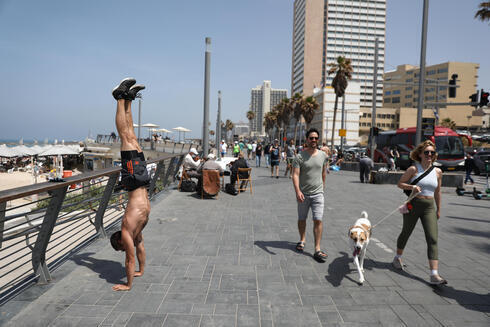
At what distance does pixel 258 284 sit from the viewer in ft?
13.2

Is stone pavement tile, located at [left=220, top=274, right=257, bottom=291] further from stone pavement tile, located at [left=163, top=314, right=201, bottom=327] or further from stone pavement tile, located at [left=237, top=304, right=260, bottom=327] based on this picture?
stone pavement tile, located at [left=163, top=314, right=201, bottom=327]

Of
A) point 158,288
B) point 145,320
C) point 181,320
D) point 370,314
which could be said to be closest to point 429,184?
point 370,314

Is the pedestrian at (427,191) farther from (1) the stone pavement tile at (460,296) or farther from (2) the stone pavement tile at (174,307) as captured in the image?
(2) the stone pavement tile at (174,307)

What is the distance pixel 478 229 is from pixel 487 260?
2359 millimetres

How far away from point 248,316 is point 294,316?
0.43 m

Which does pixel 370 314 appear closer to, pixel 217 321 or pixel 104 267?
pixel 217 321

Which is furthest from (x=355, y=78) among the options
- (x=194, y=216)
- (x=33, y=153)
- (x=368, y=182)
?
(x=194, y=216)

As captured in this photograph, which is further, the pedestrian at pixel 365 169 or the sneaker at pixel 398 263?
the pedestrian at pixel 365 169

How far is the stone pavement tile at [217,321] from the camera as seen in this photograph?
10.1 ft

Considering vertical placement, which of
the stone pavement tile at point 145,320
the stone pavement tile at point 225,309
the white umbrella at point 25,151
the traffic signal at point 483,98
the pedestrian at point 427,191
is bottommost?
the white umbrella at point 25,151

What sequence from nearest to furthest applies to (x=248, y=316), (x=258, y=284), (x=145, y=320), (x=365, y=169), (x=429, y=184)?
(x=145, y=320) < (x=248, y=316) < (x=258, y=284) < (x=429, y=184) < (x=365, y=169)

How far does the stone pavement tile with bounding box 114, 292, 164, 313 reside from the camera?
3.34 metres

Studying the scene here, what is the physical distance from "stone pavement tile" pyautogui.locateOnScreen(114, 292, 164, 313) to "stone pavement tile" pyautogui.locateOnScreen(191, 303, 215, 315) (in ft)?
1.19

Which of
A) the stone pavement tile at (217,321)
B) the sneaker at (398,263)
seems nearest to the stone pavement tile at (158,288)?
the stone pavement tile at (217,321)
